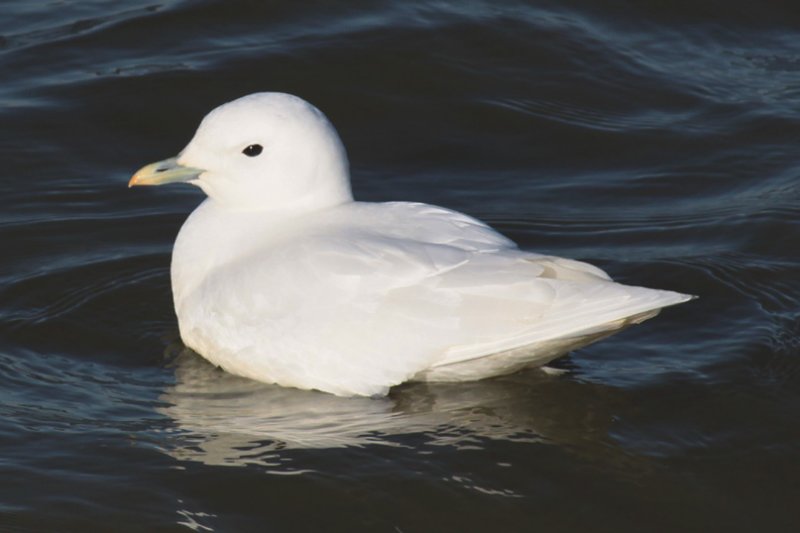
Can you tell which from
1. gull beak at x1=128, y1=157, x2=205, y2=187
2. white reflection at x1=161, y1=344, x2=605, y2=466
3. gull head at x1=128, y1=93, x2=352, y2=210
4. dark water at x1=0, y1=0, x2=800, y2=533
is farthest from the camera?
gull beak at x1=128, y1=157, x2=205, y2=187

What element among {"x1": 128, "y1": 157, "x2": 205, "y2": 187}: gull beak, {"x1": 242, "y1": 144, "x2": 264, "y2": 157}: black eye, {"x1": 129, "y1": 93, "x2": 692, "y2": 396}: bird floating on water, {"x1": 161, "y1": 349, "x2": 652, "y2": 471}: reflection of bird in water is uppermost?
{"x1": 242, "y1": 144, "x2": 264, "y2": 157}: black eye

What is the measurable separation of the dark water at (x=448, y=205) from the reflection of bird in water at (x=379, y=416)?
0.04 feet

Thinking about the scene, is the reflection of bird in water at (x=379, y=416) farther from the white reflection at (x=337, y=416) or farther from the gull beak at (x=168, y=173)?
the gull beak at (x=168, y=173)

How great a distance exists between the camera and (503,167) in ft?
28.6

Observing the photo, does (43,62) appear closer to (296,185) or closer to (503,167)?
(503,167)

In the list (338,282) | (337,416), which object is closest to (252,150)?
(338,282)

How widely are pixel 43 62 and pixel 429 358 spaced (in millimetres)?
4695

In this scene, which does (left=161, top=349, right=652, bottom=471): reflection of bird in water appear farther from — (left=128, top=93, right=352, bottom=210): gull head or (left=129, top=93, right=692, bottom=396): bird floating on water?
(left=128, top=93, right=352, bottom=210): gull head

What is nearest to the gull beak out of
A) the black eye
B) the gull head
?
the gull head

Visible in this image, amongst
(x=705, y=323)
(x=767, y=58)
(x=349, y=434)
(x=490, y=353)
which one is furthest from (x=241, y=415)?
(x=767, y=58)

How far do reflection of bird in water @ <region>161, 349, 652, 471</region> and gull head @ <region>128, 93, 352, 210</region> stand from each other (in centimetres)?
78

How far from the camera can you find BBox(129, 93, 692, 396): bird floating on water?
5.69 metres

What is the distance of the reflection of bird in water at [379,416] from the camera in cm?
563

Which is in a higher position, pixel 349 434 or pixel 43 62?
pixel 43 62
